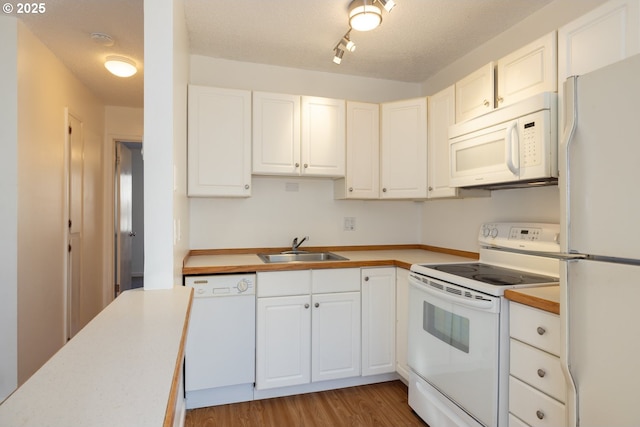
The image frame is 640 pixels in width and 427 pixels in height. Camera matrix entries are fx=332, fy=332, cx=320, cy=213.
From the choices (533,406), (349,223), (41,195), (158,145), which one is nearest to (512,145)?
(533,406)

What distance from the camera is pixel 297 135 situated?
2539mm

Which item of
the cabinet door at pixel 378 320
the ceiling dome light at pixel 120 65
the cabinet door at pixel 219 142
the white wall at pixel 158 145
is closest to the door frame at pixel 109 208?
the ceiling dome light at pixel 120 65

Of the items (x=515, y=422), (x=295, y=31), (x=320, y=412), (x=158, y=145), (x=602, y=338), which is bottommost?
(x=320, y=412)

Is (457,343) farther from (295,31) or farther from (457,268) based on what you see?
(295,31)

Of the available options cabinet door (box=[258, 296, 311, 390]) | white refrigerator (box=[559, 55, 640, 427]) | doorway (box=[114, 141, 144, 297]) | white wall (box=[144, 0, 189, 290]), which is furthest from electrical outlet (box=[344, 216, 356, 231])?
doorway (box=[114, 141, 144, 297])

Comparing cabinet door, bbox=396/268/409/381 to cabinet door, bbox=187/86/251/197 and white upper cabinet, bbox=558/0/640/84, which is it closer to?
cabinet door, bbox=187/86/251/197

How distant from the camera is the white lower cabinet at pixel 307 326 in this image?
7.14 feet

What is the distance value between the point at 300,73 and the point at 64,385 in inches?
108

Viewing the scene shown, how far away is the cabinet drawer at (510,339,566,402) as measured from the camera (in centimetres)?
128

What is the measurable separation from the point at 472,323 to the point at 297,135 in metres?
1.72

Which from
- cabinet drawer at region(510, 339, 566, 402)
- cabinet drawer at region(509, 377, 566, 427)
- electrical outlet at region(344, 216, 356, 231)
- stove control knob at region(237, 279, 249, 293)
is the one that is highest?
electrical outlet at region(344, 216, 356, 231)

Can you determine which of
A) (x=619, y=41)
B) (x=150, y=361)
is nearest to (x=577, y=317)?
(x=619, y=41)

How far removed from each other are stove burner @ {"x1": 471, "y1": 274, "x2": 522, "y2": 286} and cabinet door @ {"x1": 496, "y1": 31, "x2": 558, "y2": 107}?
945mm

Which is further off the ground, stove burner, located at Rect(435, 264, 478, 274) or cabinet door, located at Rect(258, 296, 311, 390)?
stove burner, located at Rect(435, 264, 478, 274)
